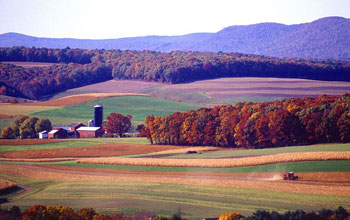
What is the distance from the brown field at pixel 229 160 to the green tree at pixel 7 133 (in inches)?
733

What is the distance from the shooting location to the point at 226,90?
3693 inches

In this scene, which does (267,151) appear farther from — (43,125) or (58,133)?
(43,125)

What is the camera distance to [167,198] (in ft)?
105

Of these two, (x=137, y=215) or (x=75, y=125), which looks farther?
(x=75, y=125)

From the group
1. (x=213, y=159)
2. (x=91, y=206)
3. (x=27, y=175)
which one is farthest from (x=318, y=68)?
(x=91, y=206)

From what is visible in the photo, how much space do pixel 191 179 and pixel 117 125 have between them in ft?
118

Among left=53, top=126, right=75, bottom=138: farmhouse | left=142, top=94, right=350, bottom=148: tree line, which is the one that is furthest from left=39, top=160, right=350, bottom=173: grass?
left=53, top=126, right=75, bottom=138: farmhouse

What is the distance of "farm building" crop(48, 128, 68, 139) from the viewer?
65994 mm

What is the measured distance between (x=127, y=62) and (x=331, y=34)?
48.8 meters

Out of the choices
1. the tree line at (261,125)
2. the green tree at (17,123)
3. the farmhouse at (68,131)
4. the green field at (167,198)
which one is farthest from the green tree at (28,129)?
the green field at (167,198)

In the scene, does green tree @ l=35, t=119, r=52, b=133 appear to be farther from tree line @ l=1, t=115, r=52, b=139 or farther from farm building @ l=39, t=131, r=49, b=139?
farm building @ l=39, t=131, r=49, b=139

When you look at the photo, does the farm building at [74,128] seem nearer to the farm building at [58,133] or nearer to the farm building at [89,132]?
the farm building at [89,132]

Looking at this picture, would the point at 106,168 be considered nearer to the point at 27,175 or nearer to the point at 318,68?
the point at 27,175

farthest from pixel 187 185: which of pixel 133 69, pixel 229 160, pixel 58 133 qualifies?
pixel 133 69
